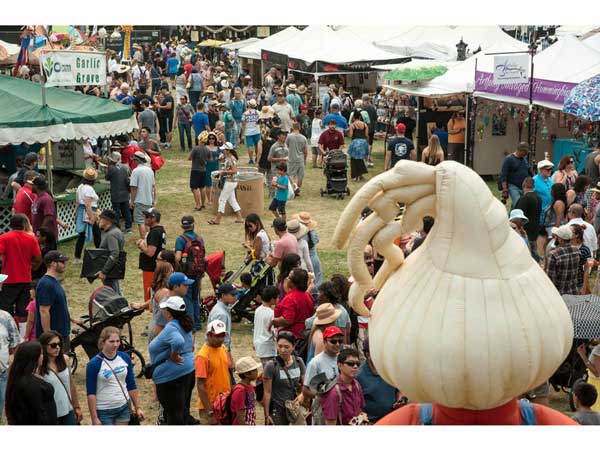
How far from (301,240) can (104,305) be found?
251 centimetres

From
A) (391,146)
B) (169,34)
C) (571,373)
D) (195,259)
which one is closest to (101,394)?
(195,259)

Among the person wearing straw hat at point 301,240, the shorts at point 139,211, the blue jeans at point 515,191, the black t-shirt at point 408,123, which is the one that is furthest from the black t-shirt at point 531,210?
the black t-shirt at point 408,123

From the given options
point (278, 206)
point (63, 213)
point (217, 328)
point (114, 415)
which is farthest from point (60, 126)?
point (114, 415)

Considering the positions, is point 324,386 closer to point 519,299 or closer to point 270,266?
point 519,299

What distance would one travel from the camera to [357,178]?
2014 centimetres

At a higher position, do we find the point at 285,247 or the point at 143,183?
the point at 143,183

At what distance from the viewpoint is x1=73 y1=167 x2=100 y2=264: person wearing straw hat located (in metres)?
13.8

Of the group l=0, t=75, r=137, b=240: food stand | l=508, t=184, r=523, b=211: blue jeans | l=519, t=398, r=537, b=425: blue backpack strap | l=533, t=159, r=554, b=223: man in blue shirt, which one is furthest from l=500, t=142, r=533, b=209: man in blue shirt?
l=519, t=398, r=537, b=425: blue backpack strap

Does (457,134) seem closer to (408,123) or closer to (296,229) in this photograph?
(408,123)

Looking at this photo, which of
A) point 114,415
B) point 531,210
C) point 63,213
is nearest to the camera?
point 114,415

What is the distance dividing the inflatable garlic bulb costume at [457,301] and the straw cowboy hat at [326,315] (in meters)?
3.63

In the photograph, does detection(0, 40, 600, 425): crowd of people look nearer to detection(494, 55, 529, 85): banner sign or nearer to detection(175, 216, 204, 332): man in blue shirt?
detection(175, 216, 204, 332): man in blue shirt

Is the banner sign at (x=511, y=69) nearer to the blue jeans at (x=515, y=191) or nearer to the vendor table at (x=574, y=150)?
the vendor table at (x=574, y=150)

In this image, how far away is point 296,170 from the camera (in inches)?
720
